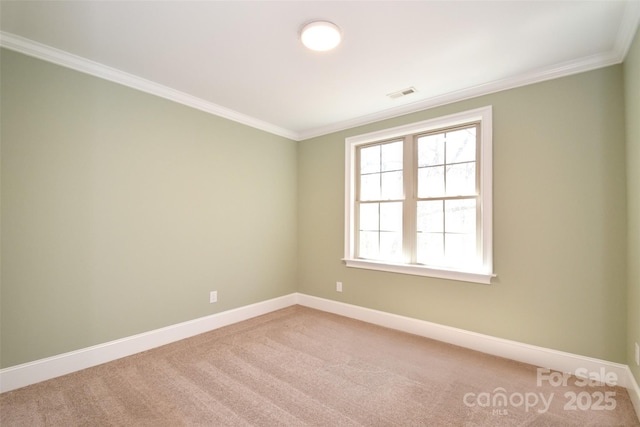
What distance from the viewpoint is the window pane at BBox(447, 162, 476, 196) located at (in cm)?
300

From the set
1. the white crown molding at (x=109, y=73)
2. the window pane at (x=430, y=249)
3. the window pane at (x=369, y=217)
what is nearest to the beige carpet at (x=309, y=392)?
the window pane at (x=430, y=249)

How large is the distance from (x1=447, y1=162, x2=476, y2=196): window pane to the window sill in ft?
2.79

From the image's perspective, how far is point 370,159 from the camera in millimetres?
3852

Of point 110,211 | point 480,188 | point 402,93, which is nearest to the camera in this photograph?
point 110,211

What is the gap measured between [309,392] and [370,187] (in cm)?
254

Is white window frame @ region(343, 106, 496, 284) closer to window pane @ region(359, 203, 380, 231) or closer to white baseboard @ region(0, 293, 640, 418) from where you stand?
window pane @ region(359, 203, 380, 231)

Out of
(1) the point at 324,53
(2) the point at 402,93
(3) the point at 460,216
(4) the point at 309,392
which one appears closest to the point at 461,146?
(3) the point at 460,216

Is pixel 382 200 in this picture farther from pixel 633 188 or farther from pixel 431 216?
pixel 633 188

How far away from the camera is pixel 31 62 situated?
7.27 feet

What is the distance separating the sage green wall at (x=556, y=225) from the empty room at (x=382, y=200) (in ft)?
0.05

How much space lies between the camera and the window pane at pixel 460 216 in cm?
Result: 299

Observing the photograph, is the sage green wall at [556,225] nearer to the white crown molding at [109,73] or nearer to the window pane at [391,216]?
the window pane at [391,216]

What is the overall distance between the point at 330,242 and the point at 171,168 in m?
2.23

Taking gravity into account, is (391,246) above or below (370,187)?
below
